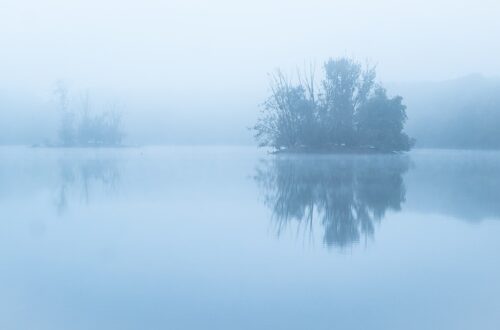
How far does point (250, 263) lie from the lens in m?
5.39

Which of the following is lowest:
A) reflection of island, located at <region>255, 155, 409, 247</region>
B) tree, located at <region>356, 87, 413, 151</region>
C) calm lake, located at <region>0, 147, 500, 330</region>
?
calm lake, located at <region>0, 147, 500, 330</region>

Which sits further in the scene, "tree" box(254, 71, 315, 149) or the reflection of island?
"tree" box(254, 71, 315, 149)

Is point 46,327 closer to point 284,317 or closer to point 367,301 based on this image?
point 284,317

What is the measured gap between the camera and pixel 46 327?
12.3ft

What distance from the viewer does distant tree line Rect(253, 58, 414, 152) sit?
38031 mm

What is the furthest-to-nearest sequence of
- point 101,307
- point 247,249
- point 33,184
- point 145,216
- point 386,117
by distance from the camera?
point 386,117 < point 33,184 < point 145,216 < point 247,249 < point 101,307

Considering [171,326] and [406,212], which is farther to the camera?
[406,212]

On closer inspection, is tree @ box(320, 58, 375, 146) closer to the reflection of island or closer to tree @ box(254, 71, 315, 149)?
tree @ box(254, 71, 315, 149)

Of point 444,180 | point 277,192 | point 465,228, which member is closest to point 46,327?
point 465,228

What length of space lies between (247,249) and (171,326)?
7.73 feet

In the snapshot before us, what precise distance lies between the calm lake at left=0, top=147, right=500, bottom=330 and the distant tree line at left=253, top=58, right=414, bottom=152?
1103 inches

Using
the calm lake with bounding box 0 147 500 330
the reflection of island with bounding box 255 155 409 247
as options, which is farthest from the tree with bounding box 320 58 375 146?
the calm lake with bounding box 0 147 500 330

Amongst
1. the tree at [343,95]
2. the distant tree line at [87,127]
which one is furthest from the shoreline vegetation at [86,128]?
the tree at [343,95]

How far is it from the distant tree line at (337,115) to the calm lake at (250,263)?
91.9ft
